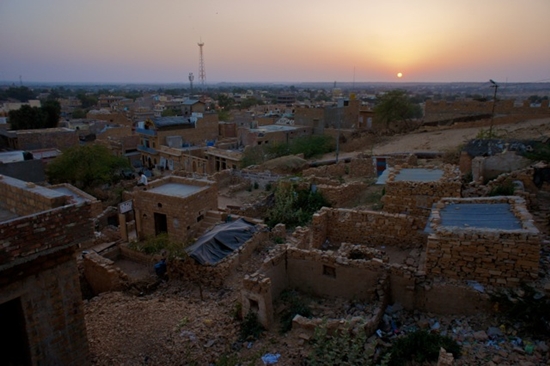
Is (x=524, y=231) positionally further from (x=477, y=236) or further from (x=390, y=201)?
(x=390, y=201)

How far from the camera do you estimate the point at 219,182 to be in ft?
71.8

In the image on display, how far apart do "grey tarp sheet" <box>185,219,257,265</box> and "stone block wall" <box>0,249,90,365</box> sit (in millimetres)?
3831

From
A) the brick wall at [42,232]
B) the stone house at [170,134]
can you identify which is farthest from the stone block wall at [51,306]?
the stone house at [170,134]

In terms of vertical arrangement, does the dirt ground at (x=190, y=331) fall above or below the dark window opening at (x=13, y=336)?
below

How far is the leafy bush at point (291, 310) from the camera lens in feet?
23.2

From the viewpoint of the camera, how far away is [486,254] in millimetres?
6406

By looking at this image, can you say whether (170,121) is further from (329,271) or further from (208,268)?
(329,271)

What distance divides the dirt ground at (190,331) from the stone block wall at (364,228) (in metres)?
0.49

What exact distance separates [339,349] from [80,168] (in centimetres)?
2548

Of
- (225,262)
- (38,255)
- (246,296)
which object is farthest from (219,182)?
(38,255)

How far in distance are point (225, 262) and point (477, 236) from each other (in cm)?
585

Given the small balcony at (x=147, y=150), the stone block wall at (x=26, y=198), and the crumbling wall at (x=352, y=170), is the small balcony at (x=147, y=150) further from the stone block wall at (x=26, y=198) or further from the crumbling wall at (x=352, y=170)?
the stone block wall at (x=26, y=198)

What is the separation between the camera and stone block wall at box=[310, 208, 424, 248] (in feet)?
31.2

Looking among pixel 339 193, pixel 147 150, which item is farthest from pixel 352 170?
pixel 147 150
